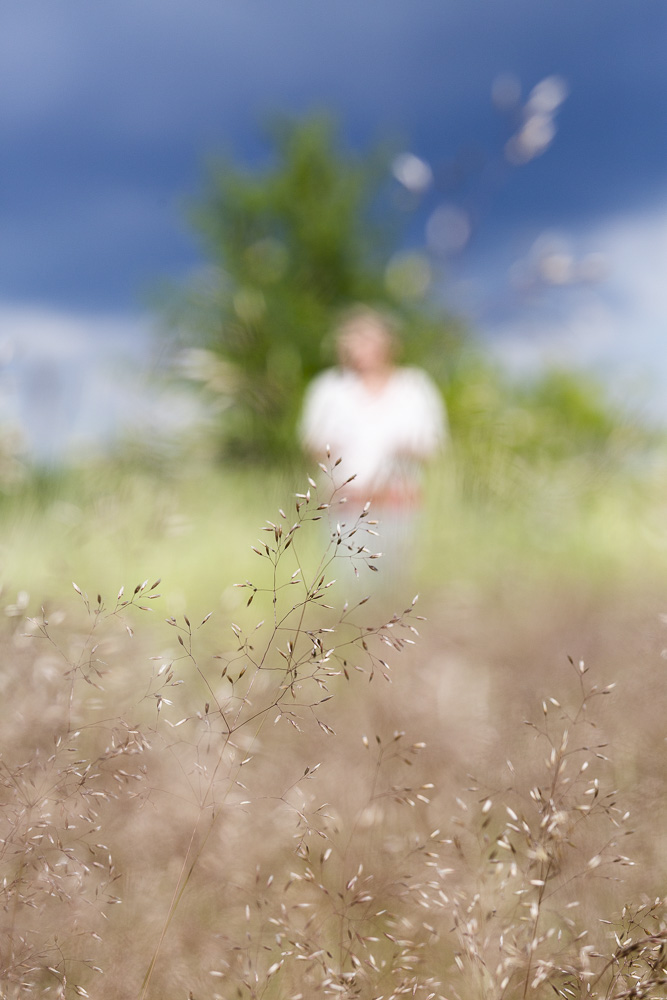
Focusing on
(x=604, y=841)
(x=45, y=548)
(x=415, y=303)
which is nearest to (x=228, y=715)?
(x=604, y=841)

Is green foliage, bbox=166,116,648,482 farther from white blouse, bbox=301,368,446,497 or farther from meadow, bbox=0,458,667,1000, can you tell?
meadow, bbox=0,458,667,1000

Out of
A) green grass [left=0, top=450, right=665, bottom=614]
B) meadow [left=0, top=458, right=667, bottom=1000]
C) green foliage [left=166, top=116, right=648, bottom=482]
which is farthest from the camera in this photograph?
green foliage [left=166, top=116, right=648, bottom=482]

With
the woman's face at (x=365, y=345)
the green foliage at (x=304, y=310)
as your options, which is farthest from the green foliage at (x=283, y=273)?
the woman's face at (x=365, y=345)

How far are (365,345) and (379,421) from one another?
0.40 meters

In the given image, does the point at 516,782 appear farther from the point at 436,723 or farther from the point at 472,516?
the point at 472,516

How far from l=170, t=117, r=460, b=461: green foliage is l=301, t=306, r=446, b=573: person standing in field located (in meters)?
4.05

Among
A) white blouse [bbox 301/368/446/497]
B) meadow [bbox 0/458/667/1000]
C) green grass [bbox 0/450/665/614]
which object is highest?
meadow [bbox 0/458/667/1000]

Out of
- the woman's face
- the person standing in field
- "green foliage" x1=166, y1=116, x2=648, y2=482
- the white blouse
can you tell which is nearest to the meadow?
the person standing in field

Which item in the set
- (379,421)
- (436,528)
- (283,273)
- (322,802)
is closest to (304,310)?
(283,273)

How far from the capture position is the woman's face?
4.34 meters

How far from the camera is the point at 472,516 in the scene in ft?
24.3

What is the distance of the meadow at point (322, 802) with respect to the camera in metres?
1.14

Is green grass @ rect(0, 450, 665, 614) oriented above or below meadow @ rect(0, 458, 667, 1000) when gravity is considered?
below

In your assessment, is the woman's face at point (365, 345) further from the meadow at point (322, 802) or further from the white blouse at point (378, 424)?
the meadow at point (322, 802)
